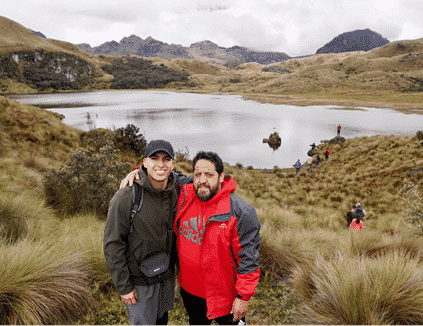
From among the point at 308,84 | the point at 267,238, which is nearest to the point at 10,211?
the point at 267,238

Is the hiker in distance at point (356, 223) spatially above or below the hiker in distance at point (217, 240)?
below

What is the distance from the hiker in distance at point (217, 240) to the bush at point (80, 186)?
4.60m

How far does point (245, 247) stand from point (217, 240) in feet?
0.83

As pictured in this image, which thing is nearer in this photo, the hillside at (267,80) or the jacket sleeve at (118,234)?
the jacket sleeve at (118,234)

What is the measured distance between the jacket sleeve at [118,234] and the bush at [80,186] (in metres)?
4.46

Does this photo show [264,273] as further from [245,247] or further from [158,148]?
[158,148]

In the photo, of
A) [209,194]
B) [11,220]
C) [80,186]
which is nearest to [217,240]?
[209,194]

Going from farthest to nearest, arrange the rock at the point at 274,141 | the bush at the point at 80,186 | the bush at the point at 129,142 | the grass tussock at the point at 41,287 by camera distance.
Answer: the rock at the point at 274,141
the bush at the point at 129,142
the bush at the point at 80,186
the grass tussock at the point at 41,287

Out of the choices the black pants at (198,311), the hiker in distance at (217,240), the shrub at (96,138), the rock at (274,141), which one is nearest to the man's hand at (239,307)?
the hiker in distance at (217,240)

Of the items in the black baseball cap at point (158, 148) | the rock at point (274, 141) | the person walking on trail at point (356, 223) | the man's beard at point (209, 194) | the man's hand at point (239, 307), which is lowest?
the rock at point (274, 141)

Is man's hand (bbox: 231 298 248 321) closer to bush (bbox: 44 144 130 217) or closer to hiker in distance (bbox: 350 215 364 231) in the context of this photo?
bush (bbox: 44 144 130 217)

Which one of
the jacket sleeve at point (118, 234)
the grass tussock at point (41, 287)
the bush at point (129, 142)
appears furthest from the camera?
the bush at point (129, 142)

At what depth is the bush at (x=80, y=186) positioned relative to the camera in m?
5.98

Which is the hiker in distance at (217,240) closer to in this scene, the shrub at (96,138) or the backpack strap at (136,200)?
the backpack strap at (136,200)
